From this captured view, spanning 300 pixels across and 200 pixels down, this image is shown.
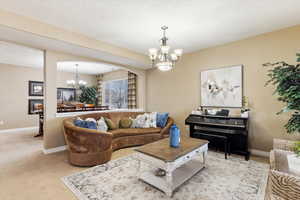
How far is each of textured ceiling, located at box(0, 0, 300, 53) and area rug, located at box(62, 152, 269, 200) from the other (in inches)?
112

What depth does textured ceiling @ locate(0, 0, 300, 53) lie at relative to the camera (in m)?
2.29

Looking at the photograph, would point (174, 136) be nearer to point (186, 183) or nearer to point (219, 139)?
point (186, 183)

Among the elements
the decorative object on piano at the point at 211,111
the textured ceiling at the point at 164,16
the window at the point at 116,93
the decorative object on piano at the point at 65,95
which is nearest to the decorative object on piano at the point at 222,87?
the decorative object on piano at the point at 211,111

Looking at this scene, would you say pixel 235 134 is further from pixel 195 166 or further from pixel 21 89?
pixel 21 89

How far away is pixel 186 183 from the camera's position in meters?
2.22

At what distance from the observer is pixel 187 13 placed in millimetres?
2537

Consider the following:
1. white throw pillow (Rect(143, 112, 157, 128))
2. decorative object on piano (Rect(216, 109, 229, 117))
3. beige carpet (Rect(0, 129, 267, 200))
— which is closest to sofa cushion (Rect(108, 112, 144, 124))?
white throw pillow (Rect(143, 112, 157, 128))

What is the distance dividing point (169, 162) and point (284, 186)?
3.81ft

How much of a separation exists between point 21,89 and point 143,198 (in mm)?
7090

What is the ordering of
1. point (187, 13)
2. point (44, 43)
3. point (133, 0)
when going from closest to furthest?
point (133, 0)
point (187, 13)
point (44, 43)

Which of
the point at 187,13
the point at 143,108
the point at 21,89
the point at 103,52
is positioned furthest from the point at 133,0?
the point at 21,89

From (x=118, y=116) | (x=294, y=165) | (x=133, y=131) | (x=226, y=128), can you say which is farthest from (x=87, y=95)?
(x=294, y=165)

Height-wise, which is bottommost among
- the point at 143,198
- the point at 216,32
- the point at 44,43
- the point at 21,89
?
the point at 143,198

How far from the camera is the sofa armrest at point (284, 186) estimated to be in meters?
1.31
